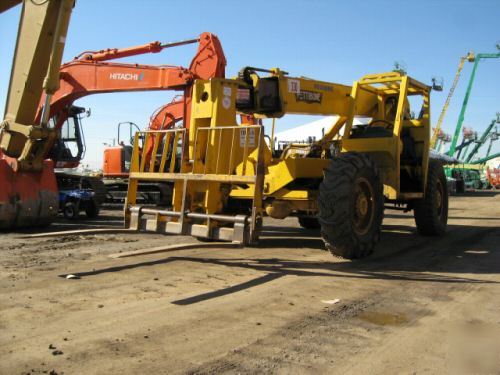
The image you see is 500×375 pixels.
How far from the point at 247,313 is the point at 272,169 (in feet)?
10.4

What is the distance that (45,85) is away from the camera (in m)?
8.60

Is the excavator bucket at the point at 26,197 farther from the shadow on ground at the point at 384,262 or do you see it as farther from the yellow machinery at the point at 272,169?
the shadow on ground at the point at 384,262

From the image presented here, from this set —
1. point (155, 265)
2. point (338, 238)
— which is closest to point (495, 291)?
point (338, 238)

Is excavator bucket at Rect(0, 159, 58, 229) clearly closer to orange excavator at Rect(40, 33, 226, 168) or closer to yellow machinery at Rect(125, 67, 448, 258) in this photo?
orange excavator at Rect(40, 33, 226, 168)

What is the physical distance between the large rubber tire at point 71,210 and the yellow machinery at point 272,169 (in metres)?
5.89

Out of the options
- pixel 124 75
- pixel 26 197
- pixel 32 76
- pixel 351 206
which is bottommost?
pixel 26 197

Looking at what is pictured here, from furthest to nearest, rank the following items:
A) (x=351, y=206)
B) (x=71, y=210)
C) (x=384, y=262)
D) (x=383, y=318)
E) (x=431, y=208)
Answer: (x=71, y=210) < (x=431, y=208) < (x=384, y=262) < (x=351, y=206) < (x=383, y=318)

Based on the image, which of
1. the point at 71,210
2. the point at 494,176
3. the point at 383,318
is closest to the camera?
the point at 383,318

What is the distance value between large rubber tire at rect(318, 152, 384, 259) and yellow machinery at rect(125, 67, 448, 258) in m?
0.01

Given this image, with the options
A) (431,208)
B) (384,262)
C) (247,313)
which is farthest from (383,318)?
(431,208)

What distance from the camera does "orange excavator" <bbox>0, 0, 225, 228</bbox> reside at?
8.50 m

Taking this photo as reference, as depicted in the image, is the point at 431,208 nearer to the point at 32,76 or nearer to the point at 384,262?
the point at 384,262

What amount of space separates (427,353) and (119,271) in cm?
368

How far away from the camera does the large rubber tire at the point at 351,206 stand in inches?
243
